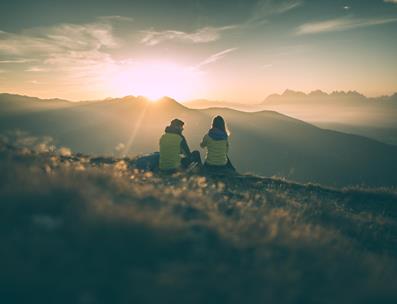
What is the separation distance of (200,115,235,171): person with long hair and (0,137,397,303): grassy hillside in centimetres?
831

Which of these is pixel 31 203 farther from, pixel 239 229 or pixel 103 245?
pixel 239 229

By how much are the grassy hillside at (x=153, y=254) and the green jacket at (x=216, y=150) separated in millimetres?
8316

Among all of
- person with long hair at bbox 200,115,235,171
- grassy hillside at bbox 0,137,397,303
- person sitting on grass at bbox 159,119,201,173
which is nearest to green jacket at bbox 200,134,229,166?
person with long hair at bbox 200,115,235,171

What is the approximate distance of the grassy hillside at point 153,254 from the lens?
3652 millimetres

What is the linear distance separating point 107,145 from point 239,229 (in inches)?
7574

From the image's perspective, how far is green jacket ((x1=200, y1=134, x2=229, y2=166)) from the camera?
15.0 m

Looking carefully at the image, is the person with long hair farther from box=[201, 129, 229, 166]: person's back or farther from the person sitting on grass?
the person sitting on grass

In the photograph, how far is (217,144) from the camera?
15.0 meters

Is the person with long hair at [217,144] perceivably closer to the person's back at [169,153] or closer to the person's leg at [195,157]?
the person's leg at [195,157]

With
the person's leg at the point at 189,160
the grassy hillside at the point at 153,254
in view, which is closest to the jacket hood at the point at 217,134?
the person's leg at the point at 189,160

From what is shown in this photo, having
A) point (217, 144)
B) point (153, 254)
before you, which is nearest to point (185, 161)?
point (217, 144)

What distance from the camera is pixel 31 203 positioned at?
5.05m

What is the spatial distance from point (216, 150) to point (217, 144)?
256 millimetres

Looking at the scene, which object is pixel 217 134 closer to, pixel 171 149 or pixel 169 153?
pixel 171 149
